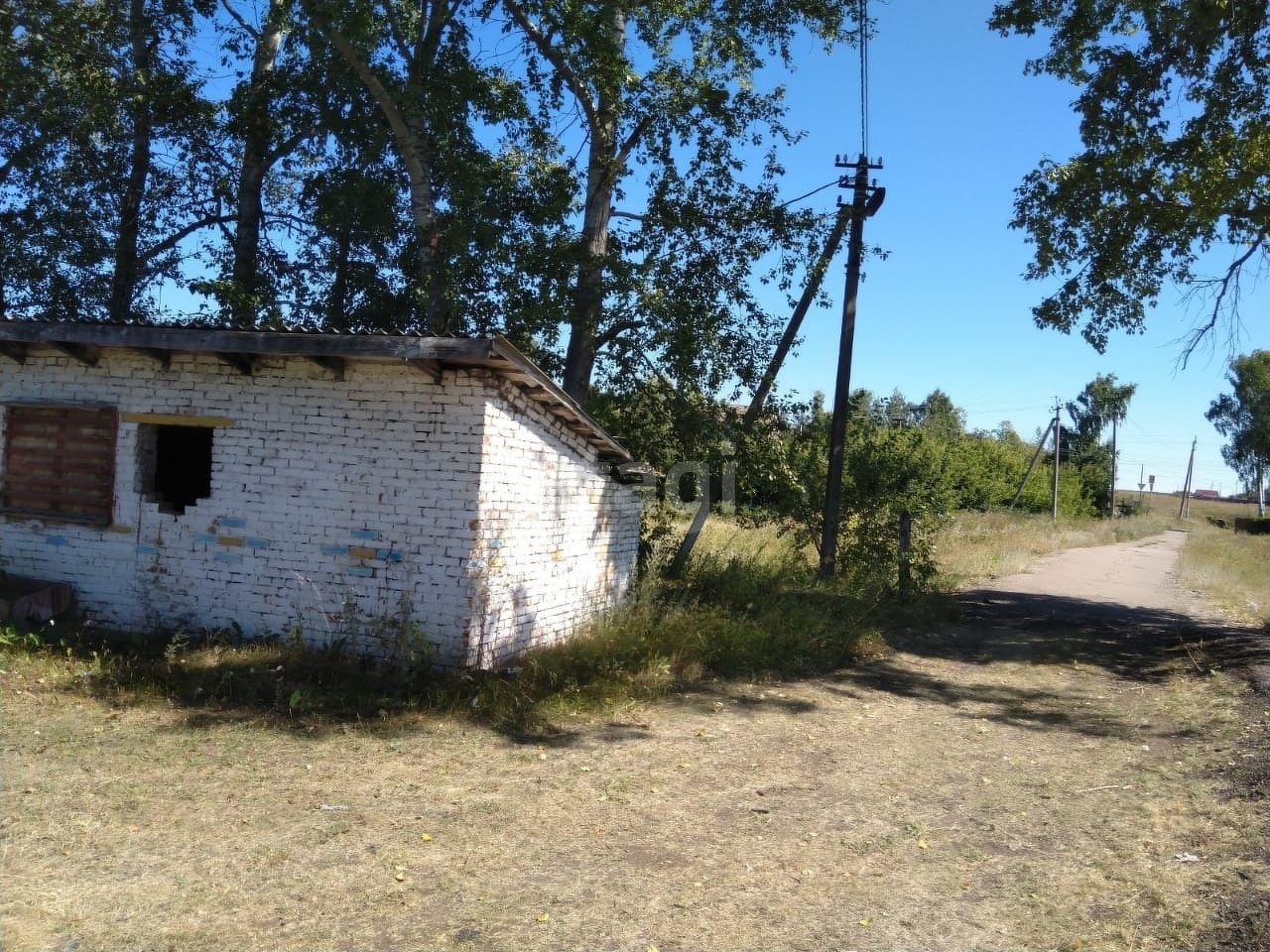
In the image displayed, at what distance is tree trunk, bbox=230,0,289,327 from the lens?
14094mm

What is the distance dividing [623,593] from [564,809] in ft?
17.8

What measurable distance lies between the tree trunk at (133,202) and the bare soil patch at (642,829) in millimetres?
9596

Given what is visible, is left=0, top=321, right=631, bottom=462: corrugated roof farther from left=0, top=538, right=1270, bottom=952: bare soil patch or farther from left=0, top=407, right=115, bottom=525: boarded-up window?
left=0, top=538, right=1270, bottom=952: bare soil patch

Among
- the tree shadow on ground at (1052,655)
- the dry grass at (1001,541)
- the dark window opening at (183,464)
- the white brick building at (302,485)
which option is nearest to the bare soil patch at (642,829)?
the tree shadow on ground at (1052,655)

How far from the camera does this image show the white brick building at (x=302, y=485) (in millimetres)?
7508

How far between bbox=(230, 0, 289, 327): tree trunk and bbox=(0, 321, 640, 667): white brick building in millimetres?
5611

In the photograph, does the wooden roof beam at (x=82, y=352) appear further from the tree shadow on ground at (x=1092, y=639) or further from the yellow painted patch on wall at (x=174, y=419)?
the tree shadow on ground at (x=1092, y=639)

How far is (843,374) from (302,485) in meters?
8.52

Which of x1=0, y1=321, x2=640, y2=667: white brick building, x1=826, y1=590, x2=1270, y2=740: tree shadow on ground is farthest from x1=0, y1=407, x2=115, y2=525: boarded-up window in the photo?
x1=826, y1=590, x2=1270, y2=740: tree shadow on ground

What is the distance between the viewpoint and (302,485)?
791 centimetres

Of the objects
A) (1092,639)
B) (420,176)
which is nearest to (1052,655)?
(1092,639)

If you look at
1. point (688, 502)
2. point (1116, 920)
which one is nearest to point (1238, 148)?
point (688, 502)

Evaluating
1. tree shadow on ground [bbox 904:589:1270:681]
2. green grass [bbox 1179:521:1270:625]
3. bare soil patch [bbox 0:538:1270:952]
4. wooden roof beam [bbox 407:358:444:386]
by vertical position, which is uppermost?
wooden roof beam [bbox 407:358:444:386]

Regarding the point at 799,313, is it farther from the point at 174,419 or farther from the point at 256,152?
the point at 256,152
